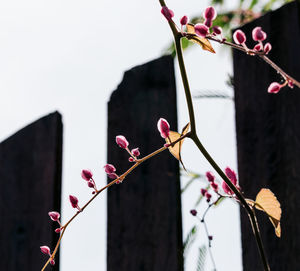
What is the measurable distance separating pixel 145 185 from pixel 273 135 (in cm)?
34

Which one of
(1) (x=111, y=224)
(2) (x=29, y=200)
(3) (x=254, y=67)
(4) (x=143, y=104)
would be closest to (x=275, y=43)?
(3) (x=254, y=67)

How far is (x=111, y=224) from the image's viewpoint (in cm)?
135

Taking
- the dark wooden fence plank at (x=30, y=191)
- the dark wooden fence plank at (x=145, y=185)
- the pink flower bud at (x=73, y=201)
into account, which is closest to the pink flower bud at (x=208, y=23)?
the pink flower bud at (x=73, y=201)

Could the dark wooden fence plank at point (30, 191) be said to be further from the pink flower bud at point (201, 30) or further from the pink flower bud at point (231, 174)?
the pink flower bud at point (201, 30)

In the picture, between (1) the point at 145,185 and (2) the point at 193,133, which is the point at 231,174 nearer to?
(2) the point at 193,133

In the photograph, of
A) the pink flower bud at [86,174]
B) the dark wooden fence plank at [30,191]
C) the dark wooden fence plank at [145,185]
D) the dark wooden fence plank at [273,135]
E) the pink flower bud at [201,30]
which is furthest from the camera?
the dark wooden fence plank at [30,191]

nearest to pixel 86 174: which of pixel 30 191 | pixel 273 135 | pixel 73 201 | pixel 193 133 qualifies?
pixel 73 201

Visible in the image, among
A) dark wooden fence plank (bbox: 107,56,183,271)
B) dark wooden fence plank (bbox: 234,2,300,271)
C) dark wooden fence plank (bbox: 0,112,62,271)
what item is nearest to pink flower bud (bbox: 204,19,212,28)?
dark wooden fence plank (bbox: 234,2,300,271)

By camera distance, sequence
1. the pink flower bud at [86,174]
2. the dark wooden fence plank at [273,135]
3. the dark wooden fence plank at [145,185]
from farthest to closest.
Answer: the dark wooden fence plank at [145,185], the dark wooden fence plank at [273,135], the pink flower bud at [86,174]

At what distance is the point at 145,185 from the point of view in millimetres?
1347

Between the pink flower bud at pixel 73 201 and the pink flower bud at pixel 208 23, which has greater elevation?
the pink flower bud at pixel 208 23

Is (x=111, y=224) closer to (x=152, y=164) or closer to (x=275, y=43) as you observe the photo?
(x=152, y=164)

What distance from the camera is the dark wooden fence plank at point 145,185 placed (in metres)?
1.27

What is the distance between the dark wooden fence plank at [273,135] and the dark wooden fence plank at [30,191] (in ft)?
1.68
